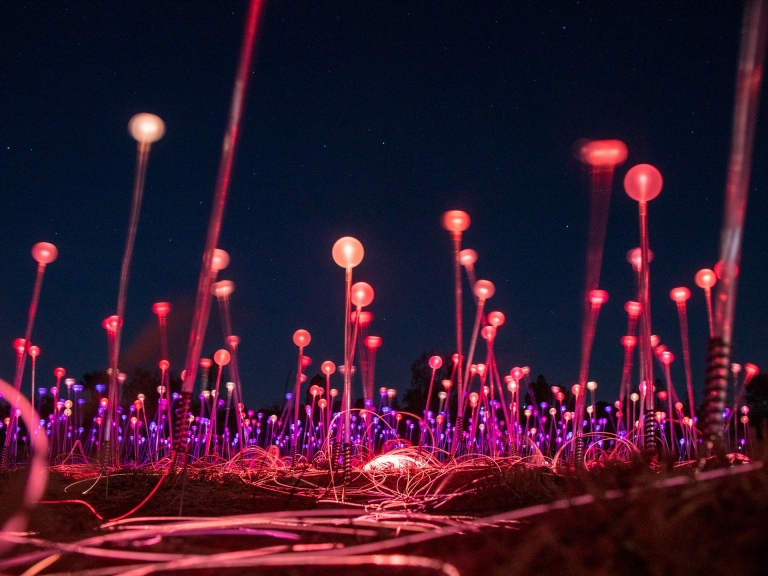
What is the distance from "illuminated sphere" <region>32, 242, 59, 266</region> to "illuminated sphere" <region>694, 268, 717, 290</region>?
30.2ft

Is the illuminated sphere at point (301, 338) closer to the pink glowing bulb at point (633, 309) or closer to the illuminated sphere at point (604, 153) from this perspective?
the pink glowing bulb at point (633, 309)

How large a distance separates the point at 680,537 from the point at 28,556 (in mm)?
2910

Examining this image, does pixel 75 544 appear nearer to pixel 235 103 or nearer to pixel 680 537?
pixel 680 537

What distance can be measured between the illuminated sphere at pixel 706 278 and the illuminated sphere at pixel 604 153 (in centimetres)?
251

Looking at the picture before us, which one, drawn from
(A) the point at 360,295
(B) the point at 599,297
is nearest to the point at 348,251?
(A) the point at 360,295

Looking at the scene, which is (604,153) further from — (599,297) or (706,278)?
(599,297)

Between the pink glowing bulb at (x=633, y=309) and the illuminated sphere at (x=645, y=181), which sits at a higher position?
the illuminated sphere at (x=645, y=181)

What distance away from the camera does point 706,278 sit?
7805 millimetres

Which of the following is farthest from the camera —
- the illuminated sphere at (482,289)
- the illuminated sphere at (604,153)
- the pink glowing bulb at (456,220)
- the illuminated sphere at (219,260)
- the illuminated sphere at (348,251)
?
the illuminated sphere at (482,289)

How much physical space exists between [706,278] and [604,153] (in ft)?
8.95

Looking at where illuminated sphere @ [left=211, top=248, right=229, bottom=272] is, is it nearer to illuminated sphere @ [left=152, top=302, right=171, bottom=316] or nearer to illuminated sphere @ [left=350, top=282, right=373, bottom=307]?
illuminated sphere @ [left=152, top=302, right=171, bottom=316]

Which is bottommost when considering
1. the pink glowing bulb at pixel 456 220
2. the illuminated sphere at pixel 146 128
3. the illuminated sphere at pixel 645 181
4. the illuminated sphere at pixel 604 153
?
the illuminated sphere at pixel 645 181

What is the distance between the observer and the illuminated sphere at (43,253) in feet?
30.6

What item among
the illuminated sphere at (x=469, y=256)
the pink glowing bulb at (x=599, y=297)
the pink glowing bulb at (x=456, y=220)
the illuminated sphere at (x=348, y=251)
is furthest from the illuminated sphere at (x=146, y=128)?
the pink glowing bulb at (x=599, y=297)
